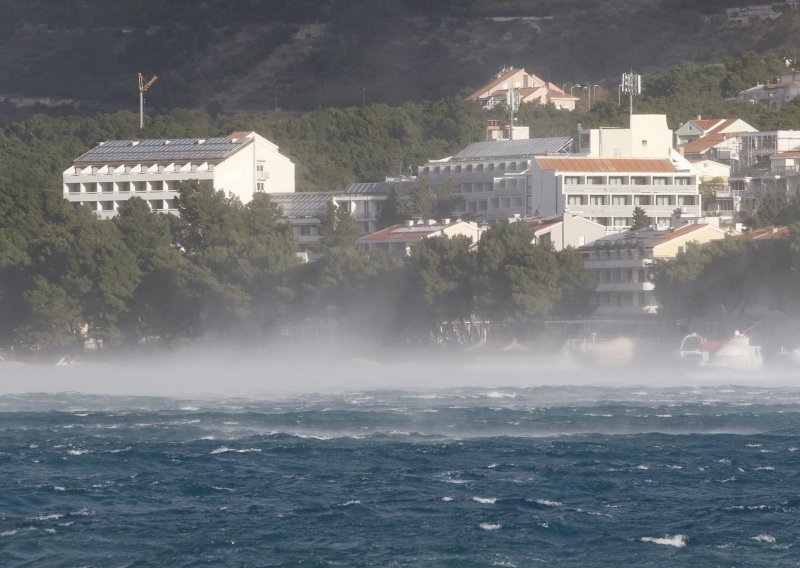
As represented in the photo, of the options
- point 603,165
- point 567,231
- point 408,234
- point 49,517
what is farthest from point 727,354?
point 49,517

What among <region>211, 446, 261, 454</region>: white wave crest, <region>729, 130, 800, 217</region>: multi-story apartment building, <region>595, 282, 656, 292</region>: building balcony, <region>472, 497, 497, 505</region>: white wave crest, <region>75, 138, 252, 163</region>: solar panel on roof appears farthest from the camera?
<region>75, 138, 252, 163</region>: solar panel on roof

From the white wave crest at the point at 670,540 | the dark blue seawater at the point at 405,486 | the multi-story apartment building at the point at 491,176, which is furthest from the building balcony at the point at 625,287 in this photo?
the white wave crest at the point at 670,540

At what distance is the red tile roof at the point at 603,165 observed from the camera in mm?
163250

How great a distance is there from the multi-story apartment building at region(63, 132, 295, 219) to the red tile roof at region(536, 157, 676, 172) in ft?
87.7

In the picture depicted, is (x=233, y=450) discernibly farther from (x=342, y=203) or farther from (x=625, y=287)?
(x=342, y=203)

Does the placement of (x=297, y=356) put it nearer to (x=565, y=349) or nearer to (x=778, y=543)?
(x=565, y=349)

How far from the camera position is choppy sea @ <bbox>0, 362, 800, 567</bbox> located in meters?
47.6

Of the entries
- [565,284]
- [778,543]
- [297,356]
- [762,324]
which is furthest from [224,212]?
[778,543]

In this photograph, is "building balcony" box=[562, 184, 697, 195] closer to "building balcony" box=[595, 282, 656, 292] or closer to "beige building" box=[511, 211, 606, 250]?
"beige building" box=[511, 211, 606, 250]

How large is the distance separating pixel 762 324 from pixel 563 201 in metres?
40.9

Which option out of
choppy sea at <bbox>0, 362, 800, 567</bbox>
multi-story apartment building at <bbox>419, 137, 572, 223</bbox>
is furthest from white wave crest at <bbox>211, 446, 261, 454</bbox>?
multi-story apartment building at <bbox>419, 137, 572, 223</bbox>

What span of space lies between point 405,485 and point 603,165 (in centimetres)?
10871

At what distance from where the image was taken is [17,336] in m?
135

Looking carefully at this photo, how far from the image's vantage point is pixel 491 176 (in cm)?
17412
